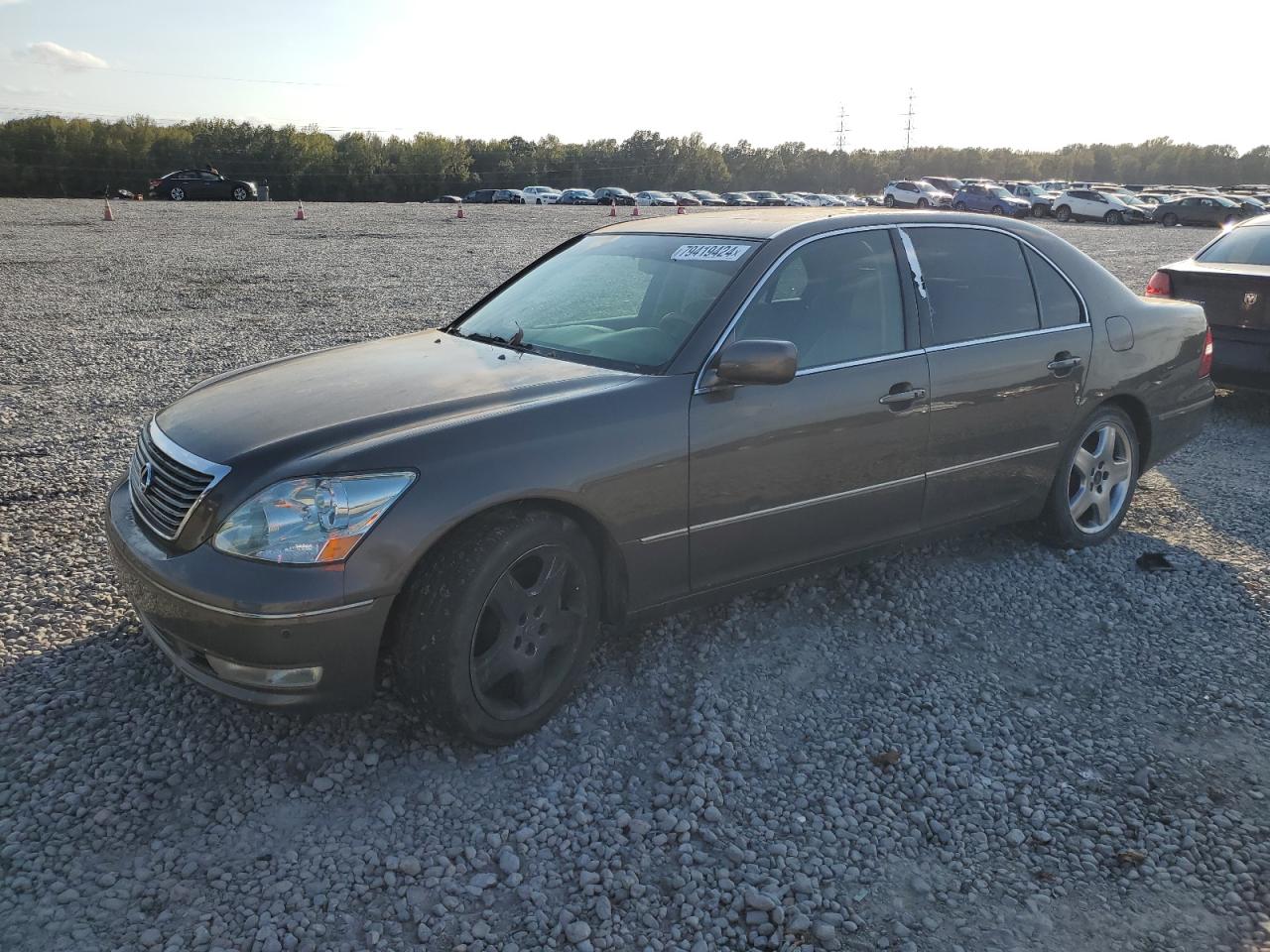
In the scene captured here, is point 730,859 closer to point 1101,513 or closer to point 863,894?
point 863,894

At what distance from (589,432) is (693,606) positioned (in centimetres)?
85

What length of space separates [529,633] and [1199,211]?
43686mm

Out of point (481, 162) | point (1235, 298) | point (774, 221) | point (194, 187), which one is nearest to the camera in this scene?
point (774, 221)

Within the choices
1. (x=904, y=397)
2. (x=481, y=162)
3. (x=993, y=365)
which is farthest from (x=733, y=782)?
(x=481, y=162)

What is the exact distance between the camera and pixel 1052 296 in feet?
15.5

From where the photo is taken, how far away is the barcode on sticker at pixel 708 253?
12.9 feet

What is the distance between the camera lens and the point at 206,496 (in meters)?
2.96

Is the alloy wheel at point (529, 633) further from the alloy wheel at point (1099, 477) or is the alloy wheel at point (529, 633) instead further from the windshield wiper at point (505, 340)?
the alloy wheel at point (1099, 477)

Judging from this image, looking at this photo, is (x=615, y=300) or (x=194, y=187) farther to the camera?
(x=194, y=187)

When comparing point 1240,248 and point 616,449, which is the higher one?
point 1240,248

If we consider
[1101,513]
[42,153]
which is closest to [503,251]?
[1101,513]

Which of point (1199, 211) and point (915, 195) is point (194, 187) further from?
point (1199, 211)

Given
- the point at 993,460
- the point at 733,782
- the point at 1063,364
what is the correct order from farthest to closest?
the point at 1063,364 < the point at 993,460 < the point at 733,782

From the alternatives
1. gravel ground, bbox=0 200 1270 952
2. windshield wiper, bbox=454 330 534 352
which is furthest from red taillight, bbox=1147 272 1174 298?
windshield wiper, bbox=454 330 534 352
